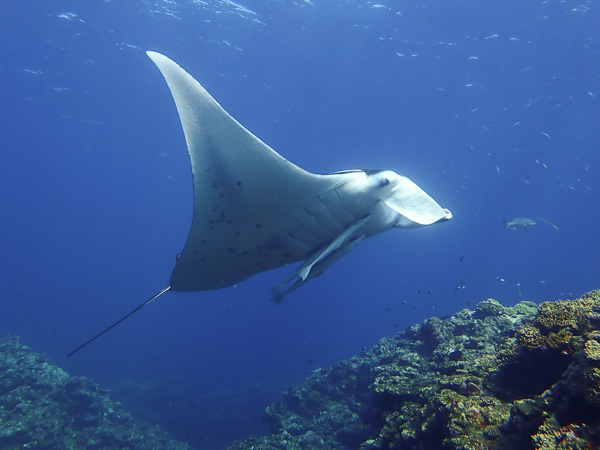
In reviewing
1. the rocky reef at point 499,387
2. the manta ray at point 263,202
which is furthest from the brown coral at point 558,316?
the manta ray at point 263,202

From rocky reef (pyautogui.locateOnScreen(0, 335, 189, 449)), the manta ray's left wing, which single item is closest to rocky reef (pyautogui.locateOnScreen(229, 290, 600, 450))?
the manta ray's left wing

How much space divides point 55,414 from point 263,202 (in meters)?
12.1

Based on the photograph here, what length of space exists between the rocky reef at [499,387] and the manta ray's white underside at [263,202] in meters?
1.86

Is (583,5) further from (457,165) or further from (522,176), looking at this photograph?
(522,176)

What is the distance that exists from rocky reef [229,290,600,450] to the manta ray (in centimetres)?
186

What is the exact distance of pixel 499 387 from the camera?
13.9 ft

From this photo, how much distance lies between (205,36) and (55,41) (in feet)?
35.8

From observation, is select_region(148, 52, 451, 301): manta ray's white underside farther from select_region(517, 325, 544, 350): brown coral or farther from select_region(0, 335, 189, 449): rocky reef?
select_region(0, 335, 189, 449): rocky reef

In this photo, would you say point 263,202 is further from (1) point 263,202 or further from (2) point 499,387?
(2) point 499,387

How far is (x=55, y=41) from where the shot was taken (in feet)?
81.1

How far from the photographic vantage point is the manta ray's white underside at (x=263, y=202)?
3039 mm

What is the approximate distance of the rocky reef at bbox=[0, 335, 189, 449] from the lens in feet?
32.7

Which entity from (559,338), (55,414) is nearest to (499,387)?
(559,338)

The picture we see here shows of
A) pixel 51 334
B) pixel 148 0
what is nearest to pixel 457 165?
pixel 148 0
